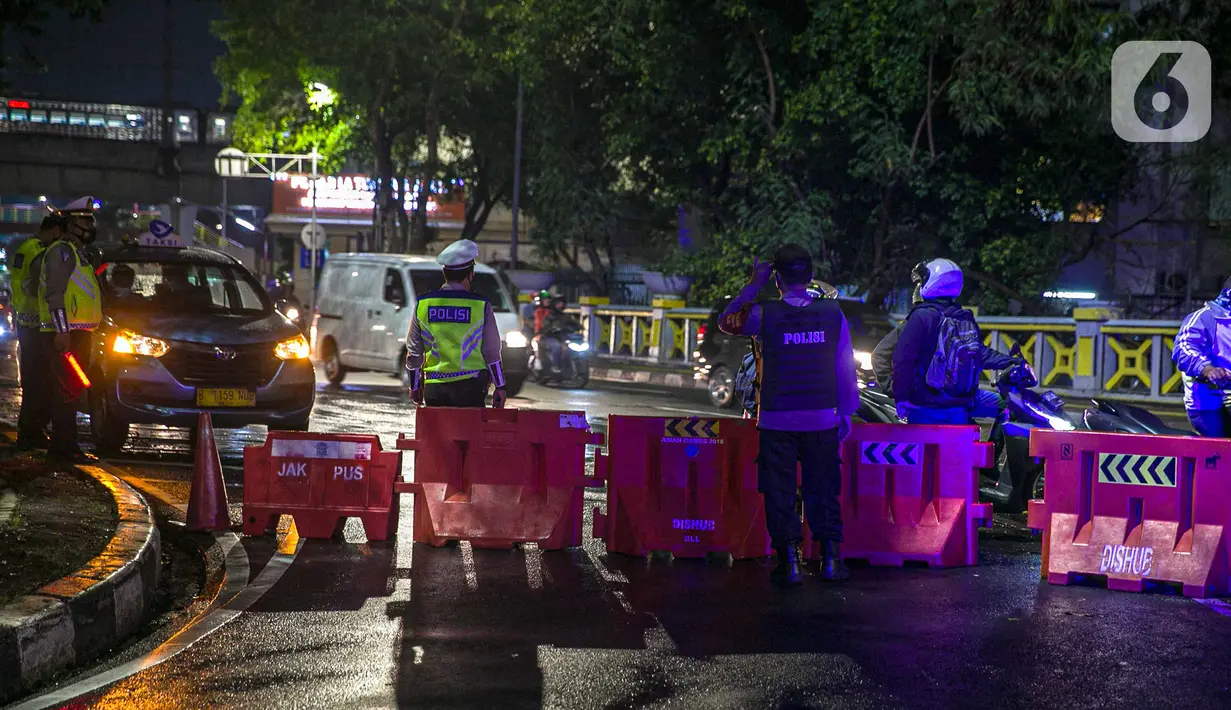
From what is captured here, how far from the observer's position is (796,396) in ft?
26.2

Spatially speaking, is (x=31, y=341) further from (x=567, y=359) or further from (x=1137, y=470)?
(x=567, y=359)

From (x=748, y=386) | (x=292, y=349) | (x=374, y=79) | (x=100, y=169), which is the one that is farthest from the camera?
(x=100, y=169)

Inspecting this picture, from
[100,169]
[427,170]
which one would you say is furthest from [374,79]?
[100,169]

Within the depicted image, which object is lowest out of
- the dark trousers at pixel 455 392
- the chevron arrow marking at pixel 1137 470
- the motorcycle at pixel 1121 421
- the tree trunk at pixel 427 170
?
the chevron arrow marking at pixel 1137 470

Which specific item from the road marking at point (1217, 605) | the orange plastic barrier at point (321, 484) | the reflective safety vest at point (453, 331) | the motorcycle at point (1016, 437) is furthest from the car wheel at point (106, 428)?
the road marking at point (1217, 605)

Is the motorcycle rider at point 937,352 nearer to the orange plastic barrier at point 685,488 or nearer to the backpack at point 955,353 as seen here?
the backpack at point 955,353

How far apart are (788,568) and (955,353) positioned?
179 centimetres

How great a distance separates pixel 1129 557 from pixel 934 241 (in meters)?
22.6

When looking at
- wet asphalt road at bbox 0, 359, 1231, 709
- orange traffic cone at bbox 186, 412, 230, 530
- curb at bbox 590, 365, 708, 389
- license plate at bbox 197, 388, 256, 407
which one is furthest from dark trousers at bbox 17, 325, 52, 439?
curb at bbox 590, 365, 708, 389

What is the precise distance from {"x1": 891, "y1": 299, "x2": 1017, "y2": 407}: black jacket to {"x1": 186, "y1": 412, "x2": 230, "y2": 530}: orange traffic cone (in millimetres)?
3919

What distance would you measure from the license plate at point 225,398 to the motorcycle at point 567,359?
10.2 m

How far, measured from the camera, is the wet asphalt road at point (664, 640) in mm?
5645

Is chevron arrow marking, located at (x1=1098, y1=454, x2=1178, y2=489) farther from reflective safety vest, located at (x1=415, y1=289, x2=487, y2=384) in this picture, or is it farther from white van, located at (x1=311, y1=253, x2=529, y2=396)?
white van, located at (x1=311, y1=253, x2=529, y2=396)

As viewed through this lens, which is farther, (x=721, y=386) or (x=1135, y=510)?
(x=721, y=386)
